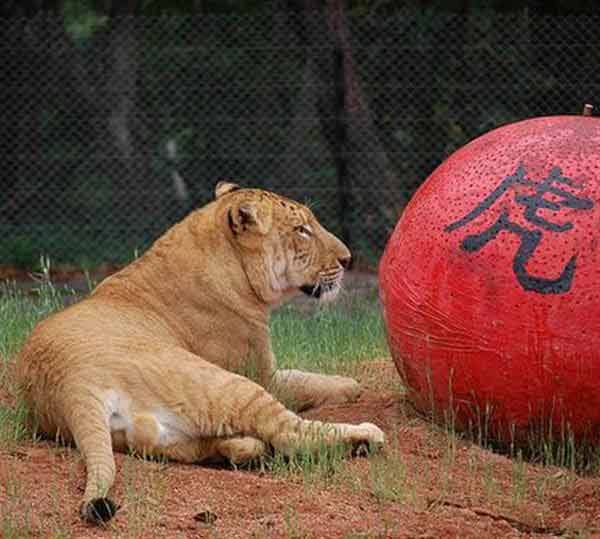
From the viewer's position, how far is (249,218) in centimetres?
637

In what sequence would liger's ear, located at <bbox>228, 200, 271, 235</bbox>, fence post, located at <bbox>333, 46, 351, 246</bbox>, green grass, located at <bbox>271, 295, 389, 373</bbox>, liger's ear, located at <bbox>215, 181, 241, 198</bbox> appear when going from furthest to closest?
1. fence post, located at <bbox>333, 46, 351, 246</bbox>
2. green grass, located at <bbox>271, 295, 389, 373</bbox>
3. liger's ear, located at <bbox>215, 181, 241, 198</bbox>
4. liger's ear, located at <bbox>228, 200, 271, 235</bbox>

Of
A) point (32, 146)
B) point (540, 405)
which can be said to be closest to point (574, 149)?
point (540, 405)

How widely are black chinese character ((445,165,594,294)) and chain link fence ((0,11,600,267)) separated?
7.67 meters

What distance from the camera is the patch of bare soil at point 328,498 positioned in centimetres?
486

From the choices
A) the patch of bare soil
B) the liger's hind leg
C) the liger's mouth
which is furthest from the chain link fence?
the liger's hind leg

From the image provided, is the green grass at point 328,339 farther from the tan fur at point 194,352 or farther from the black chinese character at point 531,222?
the black chinese character at point 531,222

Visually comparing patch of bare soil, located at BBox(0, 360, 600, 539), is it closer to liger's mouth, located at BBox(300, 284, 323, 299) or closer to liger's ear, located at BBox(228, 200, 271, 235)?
liger's mouth, located at BBox(300, 284, 323, 299)

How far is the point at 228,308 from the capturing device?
643 centimetres

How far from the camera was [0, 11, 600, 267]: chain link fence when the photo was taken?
13531 millimetres

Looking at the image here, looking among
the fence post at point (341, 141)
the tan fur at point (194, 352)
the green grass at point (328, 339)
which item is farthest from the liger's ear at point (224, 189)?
the fence post at point (341, 141)

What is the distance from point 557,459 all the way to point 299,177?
8792 millimetres

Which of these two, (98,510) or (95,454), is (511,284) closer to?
(95,454)

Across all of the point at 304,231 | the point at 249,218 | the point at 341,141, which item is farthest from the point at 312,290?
the point at 341,141

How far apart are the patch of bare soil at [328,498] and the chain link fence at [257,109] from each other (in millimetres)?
7884
